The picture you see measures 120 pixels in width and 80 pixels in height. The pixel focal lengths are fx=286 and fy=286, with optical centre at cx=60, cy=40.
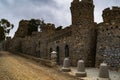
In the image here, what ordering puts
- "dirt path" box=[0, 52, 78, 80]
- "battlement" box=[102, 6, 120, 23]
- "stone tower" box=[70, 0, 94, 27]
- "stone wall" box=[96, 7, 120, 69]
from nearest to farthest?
"dirt path" box=[0, 52, 78, 80]
"stone wall" box=[96, 7, 120, 69]
"battlement" box=[102, 6, 120, 23]
"stone tower" box=[70, 0, 94, 27]

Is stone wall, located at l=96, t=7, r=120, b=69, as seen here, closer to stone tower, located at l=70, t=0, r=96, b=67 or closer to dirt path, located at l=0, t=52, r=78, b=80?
stone tower, located at l=70, t=0, r=96, b=67

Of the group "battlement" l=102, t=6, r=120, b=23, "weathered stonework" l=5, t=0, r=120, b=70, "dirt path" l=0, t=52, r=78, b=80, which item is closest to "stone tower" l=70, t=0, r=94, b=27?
"weathered stonework" l=5, t=0, r=120, b=70

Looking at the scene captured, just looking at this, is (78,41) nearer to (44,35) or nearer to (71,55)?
(71,55)

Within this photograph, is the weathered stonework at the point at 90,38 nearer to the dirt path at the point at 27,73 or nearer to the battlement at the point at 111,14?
the battlement at the point at 111,14

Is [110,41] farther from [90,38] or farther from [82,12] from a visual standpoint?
[82,12]

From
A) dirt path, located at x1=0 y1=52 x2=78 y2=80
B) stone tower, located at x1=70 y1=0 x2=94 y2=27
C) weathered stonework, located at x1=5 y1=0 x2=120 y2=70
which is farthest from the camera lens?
stone tower, located at x1=70 y1=0 x2=94 y2=27

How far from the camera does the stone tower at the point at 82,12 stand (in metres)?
27.8

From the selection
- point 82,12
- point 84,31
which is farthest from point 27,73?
point 82,12

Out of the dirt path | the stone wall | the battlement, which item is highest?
the battlement

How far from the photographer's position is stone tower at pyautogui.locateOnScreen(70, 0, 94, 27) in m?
27.8

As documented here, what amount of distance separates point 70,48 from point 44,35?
15.0 meters

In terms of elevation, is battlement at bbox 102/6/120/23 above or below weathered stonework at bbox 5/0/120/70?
above

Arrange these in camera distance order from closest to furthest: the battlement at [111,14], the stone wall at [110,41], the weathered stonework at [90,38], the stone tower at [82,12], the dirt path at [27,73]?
the dirt path at [27,73]
the stone wall at [110,41]
the weathered stonework at [90,38]
the battlement at [111,14]
the stone tower at [82,12]

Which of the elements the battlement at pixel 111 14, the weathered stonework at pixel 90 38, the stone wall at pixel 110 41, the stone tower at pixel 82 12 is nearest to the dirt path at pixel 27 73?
the weathered stonework at pixel 90 38
